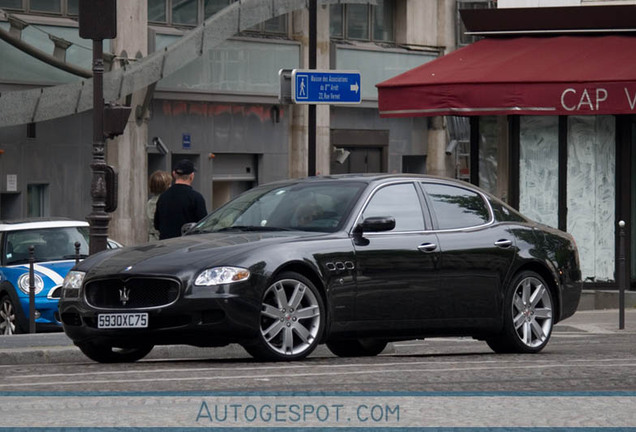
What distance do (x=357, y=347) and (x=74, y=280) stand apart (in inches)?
112

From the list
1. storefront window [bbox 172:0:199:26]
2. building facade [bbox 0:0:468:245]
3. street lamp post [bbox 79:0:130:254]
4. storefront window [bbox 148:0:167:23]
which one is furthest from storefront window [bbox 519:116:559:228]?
storefront window [bbox 172:0:199:26]

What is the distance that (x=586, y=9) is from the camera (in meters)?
23.7

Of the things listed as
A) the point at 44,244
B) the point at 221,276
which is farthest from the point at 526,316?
the point at 44,244

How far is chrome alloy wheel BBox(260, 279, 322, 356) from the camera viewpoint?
12.0 metres

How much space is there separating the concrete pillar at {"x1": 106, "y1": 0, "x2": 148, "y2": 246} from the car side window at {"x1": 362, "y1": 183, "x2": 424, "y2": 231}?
20.1 metres

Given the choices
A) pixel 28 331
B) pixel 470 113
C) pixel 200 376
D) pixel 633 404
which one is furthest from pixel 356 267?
pixel 470 113

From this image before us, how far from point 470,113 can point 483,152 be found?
1.34 m

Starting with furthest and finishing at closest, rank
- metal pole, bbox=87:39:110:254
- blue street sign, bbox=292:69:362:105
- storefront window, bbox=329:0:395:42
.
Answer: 1. storefront window, bbox=329:0:395:42
2. blue street sign, bbox=292:69:362:105
3. metal pole, bbox=87:39:110:254

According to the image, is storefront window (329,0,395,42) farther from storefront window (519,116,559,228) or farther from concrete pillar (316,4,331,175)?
storefront window (519,116,559,228)

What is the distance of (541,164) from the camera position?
23.2m

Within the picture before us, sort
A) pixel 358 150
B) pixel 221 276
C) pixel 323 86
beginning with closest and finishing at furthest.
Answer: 1. pixel 221 276
2. pixel 323 86
3. pixel 358 150

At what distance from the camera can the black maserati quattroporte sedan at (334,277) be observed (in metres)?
11.8

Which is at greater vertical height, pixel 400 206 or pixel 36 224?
pixel 400 206

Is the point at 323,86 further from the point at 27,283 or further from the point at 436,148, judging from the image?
the point at 436,148
